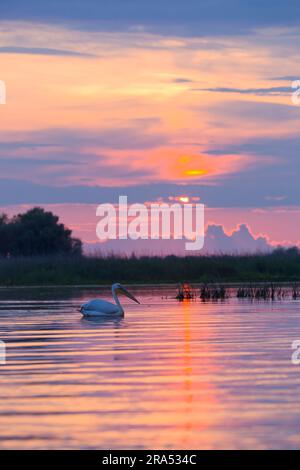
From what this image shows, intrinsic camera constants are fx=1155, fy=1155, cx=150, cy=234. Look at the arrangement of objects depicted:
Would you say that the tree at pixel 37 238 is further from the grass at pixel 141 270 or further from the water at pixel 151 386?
the water at pixel 151 386

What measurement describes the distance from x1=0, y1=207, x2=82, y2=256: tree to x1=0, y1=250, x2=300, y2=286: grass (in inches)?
868

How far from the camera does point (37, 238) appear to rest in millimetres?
74312

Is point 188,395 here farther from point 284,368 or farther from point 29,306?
point 29,306

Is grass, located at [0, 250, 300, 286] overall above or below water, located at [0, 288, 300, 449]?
above

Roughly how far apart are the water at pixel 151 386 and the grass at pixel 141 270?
25.6 m

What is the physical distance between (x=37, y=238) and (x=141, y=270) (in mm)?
26894

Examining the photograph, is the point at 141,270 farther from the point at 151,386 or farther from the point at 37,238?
the point at 151,386

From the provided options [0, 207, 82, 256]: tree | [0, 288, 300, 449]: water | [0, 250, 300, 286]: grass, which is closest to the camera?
[0, 288, 300, 449]: water

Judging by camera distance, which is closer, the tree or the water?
the water

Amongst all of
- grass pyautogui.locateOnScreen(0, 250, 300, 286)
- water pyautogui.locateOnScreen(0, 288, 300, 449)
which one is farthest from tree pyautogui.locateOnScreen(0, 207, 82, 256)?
water pyautogui.locateOnScreen(0, 288, 300, 449)

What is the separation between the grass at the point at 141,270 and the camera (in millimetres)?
46875

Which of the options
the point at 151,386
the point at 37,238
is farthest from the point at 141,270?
the point at 151,386

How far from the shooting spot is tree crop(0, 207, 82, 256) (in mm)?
73750

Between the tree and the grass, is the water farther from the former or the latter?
the tree
